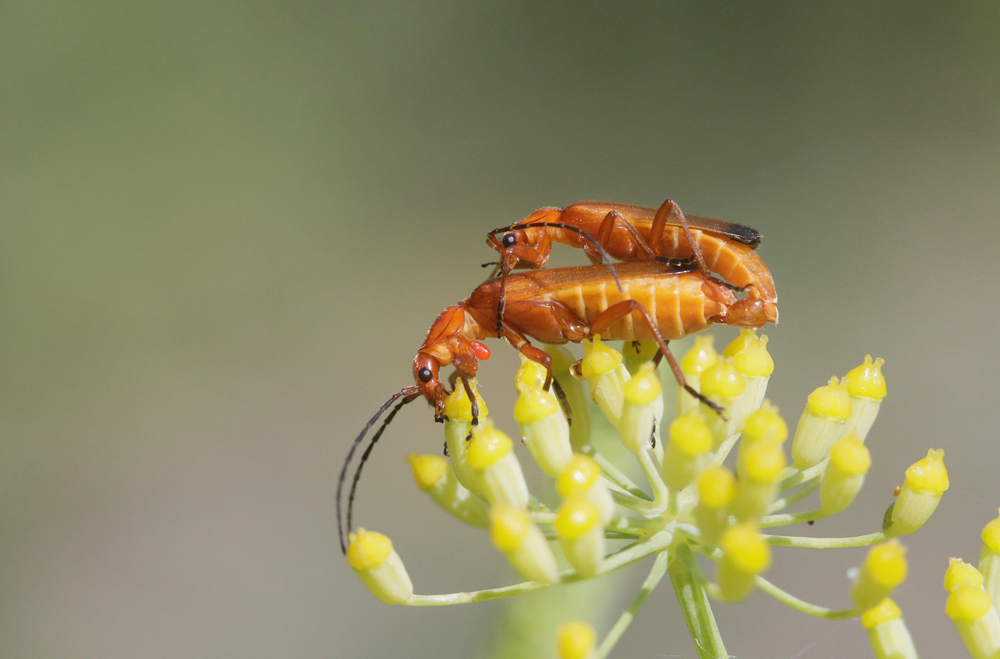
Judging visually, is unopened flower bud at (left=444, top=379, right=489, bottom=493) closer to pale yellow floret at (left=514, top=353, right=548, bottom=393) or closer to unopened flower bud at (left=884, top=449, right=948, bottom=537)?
pale yellow floret at (left=514, top=353, right=548, bottom=393)

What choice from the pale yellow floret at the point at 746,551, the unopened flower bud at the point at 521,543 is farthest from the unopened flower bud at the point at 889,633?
the unopened flower bud at the point at 521,543

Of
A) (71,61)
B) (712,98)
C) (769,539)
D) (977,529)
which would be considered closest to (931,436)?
(977,529)

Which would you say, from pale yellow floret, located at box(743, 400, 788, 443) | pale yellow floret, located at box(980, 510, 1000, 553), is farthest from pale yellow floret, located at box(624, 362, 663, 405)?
pale yellow floret, located at box(980, 510, 1000, 553)

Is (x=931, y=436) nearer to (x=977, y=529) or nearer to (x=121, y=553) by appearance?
(x=977, y=529)

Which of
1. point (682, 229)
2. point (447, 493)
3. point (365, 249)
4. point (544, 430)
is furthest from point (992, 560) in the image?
point (365, 249)

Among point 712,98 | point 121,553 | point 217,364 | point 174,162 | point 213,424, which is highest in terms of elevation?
point 174,162

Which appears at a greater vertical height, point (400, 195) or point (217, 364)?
point (400, 195)

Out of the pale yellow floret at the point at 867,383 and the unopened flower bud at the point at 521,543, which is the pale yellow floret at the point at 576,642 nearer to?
the unopened flower bud at the point at 521,543
